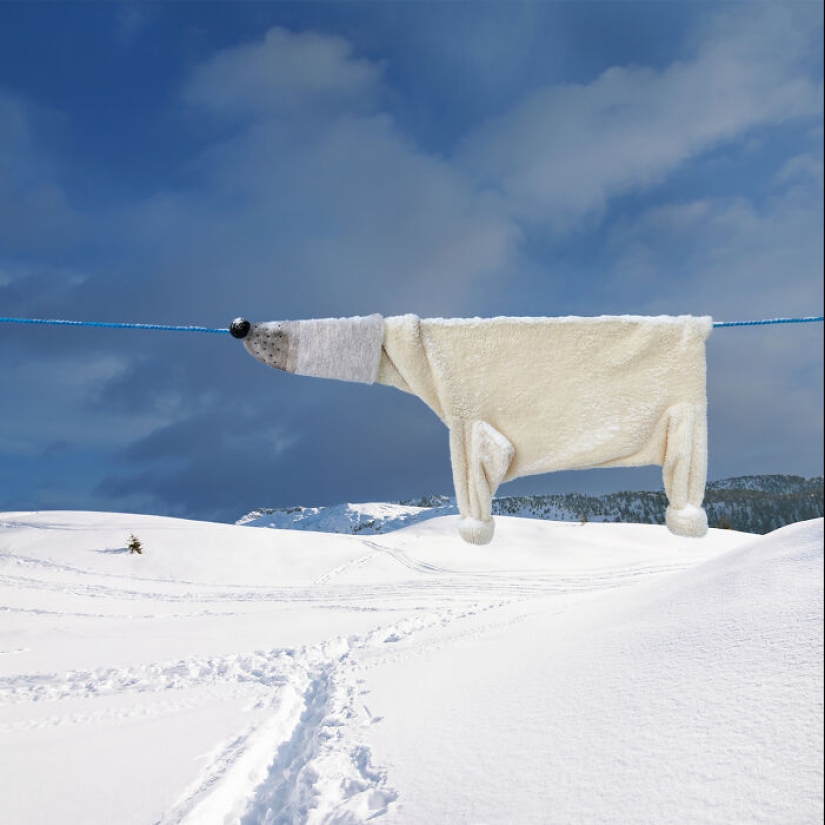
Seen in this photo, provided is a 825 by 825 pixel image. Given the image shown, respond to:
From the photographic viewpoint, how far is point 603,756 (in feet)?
7.13

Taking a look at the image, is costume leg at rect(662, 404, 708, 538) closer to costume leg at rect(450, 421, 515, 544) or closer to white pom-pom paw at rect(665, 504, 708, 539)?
white pom-pom paw at rect(665, 504, 708, 539)

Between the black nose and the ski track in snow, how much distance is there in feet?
6.43

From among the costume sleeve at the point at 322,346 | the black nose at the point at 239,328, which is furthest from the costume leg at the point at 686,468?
the black nose at the point at 239,328

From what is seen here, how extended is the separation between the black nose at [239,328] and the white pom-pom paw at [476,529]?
29.4 inches

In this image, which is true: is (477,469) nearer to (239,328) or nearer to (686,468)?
(686,468)

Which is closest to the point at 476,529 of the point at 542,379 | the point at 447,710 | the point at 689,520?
the point at 542,379

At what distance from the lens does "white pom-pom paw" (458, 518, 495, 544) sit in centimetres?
155

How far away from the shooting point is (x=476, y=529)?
155 centimetres

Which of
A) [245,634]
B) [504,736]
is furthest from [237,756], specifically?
[245,634]

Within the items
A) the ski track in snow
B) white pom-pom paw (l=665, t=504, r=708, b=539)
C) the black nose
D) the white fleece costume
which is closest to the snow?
the ski track in snow

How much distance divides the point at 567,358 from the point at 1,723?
453 cm

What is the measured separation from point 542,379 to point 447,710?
246 cm

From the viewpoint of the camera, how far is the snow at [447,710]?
2.02m

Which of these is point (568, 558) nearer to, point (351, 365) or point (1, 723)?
point (1, 723)
